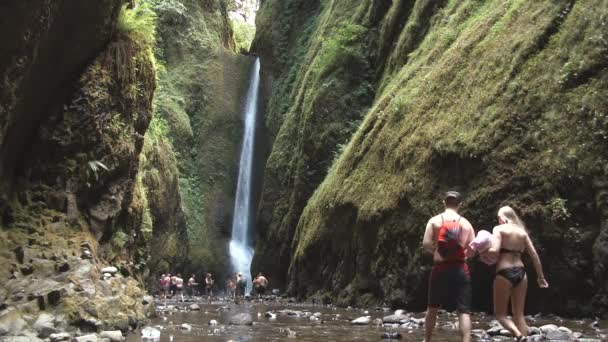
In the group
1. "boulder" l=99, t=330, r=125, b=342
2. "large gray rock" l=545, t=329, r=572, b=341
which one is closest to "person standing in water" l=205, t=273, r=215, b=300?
"boulder" l=99, t=330, r=125, b=342

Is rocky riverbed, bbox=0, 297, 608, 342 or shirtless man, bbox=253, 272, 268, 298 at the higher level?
rocky riverbed, bbox=0, 297, 608, 342

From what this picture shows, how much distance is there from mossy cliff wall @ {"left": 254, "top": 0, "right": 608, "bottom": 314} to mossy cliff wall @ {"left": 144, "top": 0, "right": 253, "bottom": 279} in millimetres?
7725

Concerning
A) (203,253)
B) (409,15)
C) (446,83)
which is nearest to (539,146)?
(446,83)

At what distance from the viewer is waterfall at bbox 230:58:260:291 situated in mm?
32500

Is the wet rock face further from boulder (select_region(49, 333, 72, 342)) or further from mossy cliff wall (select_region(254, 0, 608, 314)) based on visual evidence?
mossy cliff wall (select_region(254, 0, 608, 314))

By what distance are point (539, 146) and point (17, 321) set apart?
9497mm

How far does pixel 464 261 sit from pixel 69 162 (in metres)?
7.23

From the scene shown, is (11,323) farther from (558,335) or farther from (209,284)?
(209,284)

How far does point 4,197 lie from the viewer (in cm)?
900

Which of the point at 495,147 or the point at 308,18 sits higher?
the point at 308,18

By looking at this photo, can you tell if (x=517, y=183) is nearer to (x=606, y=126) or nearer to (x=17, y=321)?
(x=606, y=126)

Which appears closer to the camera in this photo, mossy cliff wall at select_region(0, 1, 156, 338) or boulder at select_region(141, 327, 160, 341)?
mossy cliff wall at select_region(0, 1, 156, 338)

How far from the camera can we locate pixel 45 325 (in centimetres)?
747

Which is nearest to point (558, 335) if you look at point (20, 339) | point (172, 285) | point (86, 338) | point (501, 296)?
point (501, 296)
